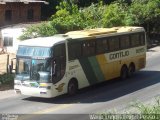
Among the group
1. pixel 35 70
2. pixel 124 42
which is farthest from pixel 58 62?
pixel 124 42

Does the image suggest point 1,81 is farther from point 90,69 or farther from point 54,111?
point 54,111

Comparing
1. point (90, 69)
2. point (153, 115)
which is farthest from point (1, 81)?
point (153, 115)

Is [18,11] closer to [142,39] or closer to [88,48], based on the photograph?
[142,39]

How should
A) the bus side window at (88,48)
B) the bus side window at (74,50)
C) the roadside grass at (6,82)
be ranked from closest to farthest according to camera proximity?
1. the bus side window at (74,50)
2. the bus side window at (88,48)
3. the roadside grass at (6,82)

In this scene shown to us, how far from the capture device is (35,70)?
63.3ft

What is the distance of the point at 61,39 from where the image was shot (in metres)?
20.0

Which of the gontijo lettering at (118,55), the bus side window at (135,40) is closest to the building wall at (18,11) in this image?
the bus side window at (135,40)

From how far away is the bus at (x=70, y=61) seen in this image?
1920 cm

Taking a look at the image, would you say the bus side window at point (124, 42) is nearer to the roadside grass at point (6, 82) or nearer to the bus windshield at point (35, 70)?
the roadside grass at point (6, 82)

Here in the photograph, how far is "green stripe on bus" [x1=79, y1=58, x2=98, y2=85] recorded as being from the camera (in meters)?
21.3

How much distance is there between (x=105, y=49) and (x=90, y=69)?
6.18ft

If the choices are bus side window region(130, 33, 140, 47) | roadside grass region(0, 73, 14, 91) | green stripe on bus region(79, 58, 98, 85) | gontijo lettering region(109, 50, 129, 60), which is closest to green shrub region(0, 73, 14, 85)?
roadside grass region(0, 73, 14, 91)

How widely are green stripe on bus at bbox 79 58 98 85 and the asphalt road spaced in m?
0.55

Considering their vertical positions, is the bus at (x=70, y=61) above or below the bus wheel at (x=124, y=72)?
above
